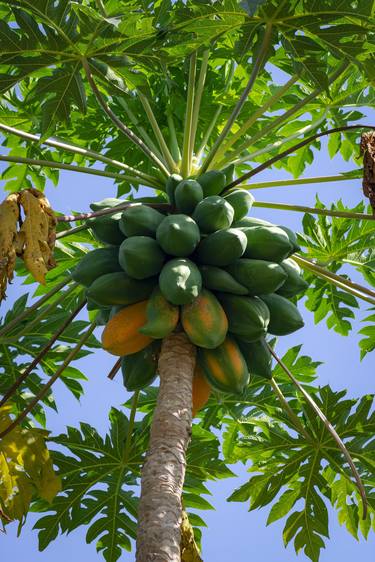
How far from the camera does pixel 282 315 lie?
137 inches

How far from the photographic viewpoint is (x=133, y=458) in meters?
4.64

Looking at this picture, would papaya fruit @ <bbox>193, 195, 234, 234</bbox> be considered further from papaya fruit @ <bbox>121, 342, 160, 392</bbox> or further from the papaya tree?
papaya fruit @ <bbox>121, 342, 160, 392</bbox>

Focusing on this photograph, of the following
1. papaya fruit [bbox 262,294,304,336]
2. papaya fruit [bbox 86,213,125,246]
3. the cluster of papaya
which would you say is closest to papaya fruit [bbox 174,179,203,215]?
the cluster of papaya

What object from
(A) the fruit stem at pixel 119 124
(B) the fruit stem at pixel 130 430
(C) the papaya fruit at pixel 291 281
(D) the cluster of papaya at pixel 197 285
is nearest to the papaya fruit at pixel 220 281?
(D) the cluster of papaya at pixel 197 285

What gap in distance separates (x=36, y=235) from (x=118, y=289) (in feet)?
1.44

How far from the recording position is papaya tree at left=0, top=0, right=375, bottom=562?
3207 millimetres

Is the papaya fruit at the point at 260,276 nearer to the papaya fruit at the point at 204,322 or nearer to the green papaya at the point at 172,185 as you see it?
the papaya fruit at the point at 204,322

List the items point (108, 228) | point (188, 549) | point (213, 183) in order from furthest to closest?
1. point (213, 183)
2. point (108, 228)
3. point (188, 549)

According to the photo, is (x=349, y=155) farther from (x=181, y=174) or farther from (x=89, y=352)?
(x=89, y=352)

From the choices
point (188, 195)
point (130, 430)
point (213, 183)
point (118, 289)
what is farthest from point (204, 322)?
point (130, 430)

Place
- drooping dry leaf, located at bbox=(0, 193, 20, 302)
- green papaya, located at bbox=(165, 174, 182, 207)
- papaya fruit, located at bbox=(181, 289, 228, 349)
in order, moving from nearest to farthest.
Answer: drooping dry leaf, located at bbox=(0, 193, 20, 302) < papaya fruit, located at bbox=(181, 289, 228, 349) < green papaya, located at bbox=(165, 174, 182, 207)

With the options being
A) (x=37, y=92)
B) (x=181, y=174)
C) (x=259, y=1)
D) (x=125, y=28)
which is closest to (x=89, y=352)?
(x=181, y=174)

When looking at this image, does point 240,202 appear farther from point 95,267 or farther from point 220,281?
point 95,267

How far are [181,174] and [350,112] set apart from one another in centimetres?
183
